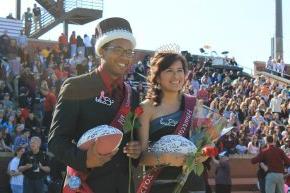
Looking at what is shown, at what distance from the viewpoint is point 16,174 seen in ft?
39.0

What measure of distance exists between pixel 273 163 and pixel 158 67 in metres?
10.6

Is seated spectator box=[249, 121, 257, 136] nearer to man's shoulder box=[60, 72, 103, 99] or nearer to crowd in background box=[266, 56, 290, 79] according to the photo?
crowd in background box=[266, 56, 290, 79]

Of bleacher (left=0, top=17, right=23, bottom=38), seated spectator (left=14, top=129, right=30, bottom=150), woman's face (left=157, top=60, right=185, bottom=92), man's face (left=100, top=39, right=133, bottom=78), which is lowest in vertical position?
seated spectator (left=14, top=129, right=30, bottom=150)

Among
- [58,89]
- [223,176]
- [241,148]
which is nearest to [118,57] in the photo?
[223,176]

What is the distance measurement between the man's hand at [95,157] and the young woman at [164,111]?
435mm

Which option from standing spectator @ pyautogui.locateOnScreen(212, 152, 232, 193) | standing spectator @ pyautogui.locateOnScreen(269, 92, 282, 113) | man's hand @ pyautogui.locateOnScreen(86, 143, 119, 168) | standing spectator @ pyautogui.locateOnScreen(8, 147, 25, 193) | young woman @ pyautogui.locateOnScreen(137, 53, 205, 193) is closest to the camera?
man's hand @ pyautogui.locateOnScreen(86, 143, 119, 168)

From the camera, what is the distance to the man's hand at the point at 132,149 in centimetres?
348

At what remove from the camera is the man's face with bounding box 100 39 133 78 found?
11.6ft

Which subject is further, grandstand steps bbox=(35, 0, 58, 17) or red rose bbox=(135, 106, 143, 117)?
grandstand steps bbox=(35, 0, 58, 17)

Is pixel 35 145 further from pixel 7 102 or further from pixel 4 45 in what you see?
pixel 4 45

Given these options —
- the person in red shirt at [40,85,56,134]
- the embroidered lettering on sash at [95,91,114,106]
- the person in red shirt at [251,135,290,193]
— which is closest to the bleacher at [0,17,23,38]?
the person in red shirt at [40,85,56,134]

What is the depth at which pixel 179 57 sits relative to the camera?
3941mm

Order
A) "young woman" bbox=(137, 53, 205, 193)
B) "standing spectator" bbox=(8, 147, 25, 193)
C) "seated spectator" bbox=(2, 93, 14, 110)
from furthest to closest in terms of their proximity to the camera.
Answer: "seated spectator" bbox=(2, 93, 14, 110) < "standing spectator" bbox=(8, 147, 25, 193) < "young woman" bbox=(137, 53, 205, 193)

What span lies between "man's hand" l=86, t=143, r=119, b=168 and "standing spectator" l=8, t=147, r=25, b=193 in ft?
28.7
